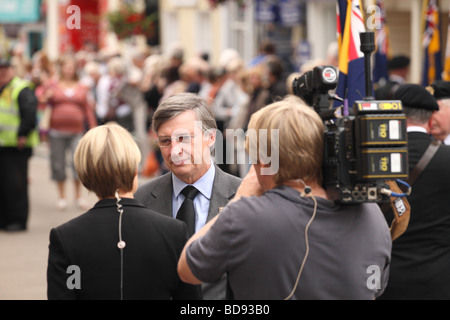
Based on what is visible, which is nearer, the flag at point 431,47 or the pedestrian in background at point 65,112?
the flag at point 431,47

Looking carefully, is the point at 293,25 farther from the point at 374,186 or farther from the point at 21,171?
the point at 374,186

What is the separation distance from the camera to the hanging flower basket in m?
22.8

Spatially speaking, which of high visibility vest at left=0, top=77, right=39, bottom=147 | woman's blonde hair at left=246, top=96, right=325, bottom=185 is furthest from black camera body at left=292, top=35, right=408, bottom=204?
high visibility vest at left=0, top=77, right=39, bottom=147

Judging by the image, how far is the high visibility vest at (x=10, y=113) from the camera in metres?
10.5

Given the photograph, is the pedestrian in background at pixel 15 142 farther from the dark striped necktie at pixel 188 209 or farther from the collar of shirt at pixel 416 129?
the dark striped necktie at pixel 188 209

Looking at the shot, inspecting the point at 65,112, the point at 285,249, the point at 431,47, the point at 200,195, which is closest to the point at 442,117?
the point at 200,195

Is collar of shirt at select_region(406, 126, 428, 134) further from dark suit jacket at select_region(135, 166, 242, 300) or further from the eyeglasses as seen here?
the eyeglasses

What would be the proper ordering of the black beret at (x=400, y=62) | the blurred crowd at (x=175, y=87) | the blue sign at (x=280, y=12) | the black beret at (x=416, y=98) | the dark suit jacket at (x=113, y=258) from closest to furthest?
the dark suit jacket at (x=113, y=258)
the black beret at (x=416, y=98)
the black beret at (x=400, y=62)
the blurred crowd at (x=175, y=87)
the blue sign at (x=280, y=12)

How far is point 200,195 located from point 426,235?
55.7 inches

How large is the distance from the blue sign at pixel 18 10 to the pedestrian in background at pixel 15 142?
618 inches

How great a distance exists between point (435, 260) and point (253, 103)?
21.9 feet

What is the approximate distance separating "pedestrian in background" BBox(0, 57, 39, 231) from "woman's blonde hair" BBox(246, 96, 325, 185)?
7801 millimetres

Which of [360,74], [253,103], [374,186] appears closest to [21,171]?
[253,103]

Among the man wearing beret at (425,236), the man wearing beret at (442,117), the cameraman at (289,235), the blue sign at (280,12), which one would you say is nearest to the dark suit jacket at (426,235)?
the man wearing beret at (425,236)
